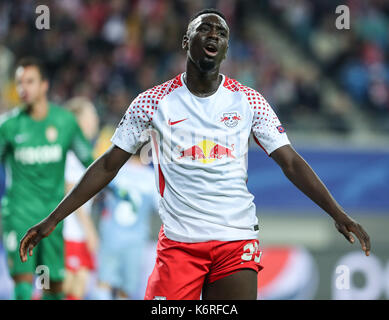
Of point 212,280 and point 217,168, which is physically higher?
point 217,168

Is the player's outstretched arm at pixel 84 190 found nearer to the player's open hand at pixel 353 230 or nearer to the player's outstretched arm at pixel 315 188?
the player's outstretched arm at pixel 315 188

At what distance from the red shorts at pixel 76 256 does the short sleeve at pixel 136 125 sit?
4495 mm

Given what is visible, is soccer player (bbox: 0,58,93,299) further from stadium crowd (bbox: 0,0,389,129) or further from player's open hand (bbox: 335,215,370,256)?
stadium crowd (bbox: 0,0,389,129)

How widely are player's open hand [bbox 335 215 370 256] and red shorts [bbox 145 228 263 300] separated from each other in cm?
53

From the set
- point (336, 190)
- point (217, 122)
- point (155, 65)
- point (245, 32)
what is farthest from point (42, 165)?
point (245, 32)

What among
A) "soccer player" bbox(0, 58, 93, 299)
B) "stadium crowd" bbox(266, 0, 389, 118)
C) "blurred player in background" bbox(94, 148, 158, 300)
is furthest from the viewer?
"stadium crowd" bbox(266, 0, 389, 118)

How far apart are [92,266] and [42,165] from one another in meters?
2.44

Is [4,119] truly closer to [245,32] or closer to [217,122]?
[217,122]

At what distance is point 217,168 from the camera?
4.03 metres

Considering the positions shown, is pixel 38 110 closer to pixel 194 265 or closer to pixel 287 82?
pixel 194 265

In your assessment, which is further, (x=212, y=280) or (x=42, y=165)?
(x=42, y=165)

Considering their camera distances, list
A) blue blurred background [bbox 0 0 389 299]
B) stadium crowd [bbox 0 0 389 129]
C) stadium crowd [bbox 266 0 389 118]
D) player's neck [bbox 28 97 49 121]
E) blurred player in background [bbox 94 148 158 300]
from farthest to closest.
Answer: stadium crowd [bbox 266 0 389 118] → stadium crowd [bbox 0 0 389 129] → blue blurred background [bbox 0 0 389 299] → blurred player in background [bbox 94 148 158 300] → player's neck [bbox 28 97 49 121]

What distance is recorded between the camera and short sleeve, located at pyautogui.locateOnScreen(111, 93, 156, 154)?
13.6 ft

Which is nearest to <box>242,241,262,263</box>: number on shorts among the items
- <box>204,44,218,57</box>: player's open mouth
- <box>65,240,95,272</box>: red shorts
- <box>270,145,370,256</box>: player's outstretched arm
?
<box>270,145,370,256</box>: player's outstretched arm
